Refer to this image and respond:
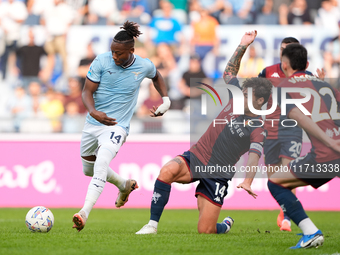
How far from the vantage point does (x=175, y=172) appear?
19.4 ft

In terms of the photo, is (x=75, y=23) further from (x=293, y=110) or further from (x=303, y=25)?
(x=293, y=110)

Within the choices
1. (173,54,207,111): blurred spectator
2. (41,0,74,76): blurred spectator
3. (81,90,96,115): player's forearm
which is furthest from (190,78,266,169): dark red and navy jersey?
(41,0,74,76): blurred spectator

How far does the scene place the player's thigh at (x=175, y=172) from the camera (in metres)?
5.89

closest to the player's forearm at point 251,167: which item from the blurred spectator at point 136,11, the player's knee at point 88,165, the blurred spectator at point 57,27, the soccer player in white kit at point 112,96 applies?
the soccer player in white kit at point 112,96

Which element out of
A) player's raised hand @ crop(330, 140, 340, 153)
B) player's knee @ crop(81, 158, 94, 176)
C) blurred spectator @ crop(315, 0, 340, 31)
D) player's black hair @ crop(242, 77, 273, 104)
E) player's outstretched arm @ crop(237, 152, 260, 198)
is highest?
blurred spectator @ crop(315, 0, 340, 31)

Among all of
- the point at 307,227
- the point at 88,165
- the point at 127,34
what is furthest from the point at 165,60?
the point at 307,227

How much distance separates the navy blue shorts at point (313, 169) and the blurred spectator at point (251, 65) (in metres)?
8.46

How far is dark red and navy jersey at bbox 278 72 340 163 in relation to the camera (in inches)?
179

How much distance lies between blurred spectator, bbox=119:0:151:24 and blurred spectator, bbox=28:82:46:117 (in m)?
3.44

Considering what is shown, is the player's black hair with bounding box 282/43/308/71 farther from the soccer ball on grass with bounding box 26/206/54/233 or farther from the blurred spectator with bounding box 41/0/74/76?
the blurred spectator with bounding box 41/0/74/76

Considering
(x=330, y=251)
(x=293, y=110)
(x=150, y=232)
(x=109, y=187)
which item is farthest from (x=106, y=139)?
(x=109, y=187)

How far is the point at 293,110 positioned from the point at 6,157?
831 cm

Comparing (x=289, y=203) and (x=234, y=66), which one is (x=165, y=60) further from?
(x=289, y=203)

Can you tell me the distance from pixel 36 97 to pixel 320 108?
30.9ft
